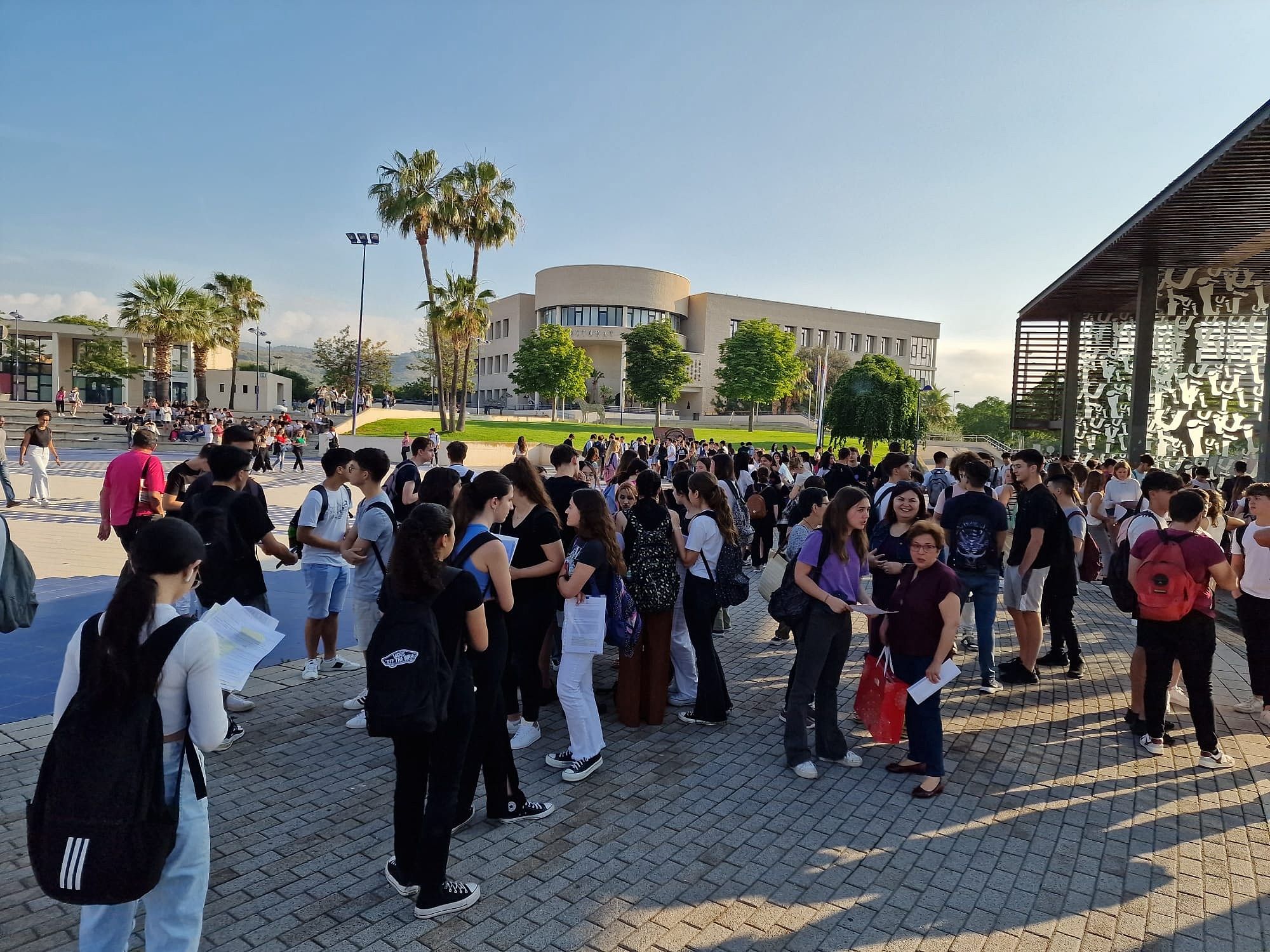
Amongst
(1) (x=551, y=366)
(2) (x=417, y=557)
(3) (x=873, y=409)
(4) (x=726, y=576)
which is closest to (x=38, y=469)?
(4) (x=726, y=576)

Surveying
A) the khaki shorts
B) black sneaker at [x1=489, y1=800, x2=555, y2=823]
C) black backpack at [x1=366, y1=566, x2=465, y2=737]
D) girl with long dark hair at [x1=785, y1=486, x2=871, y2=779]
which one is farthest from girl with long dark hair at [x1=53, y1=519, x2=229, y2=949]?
the khaki shorts

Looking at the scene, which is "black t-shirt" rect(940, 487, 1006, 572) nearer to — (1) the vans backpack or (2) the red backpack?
(2) the red backpack

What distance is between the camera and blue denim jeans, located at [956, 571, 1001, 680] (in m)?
6.31

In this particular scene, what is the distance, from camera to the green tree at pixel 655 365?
61969 mm

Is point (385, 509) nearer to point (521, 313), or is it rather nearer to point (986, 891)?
point (986, 891)

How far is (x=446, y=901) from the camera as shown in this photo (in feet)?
10.9

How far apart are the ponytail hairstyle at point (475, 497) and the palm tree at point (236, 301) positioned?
58.0 meters

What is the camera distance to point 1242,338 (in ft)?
60.0

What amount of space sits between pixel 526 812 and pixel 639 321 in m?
83.1

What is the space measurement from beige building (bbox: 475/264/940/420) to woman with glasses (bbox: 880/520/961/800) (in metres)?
71.2

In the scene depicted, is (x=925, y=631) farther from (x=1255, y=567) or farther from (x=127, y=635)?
(x=127, y=635)

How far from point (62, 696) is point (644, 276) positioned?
8583cm

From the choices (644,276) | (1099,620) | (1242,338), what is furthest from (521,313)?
(1099,620)

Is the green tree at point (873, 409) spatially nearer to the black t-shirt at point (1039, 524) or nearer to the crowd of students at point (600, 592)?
the black t-shirt at point (1039, 524)
